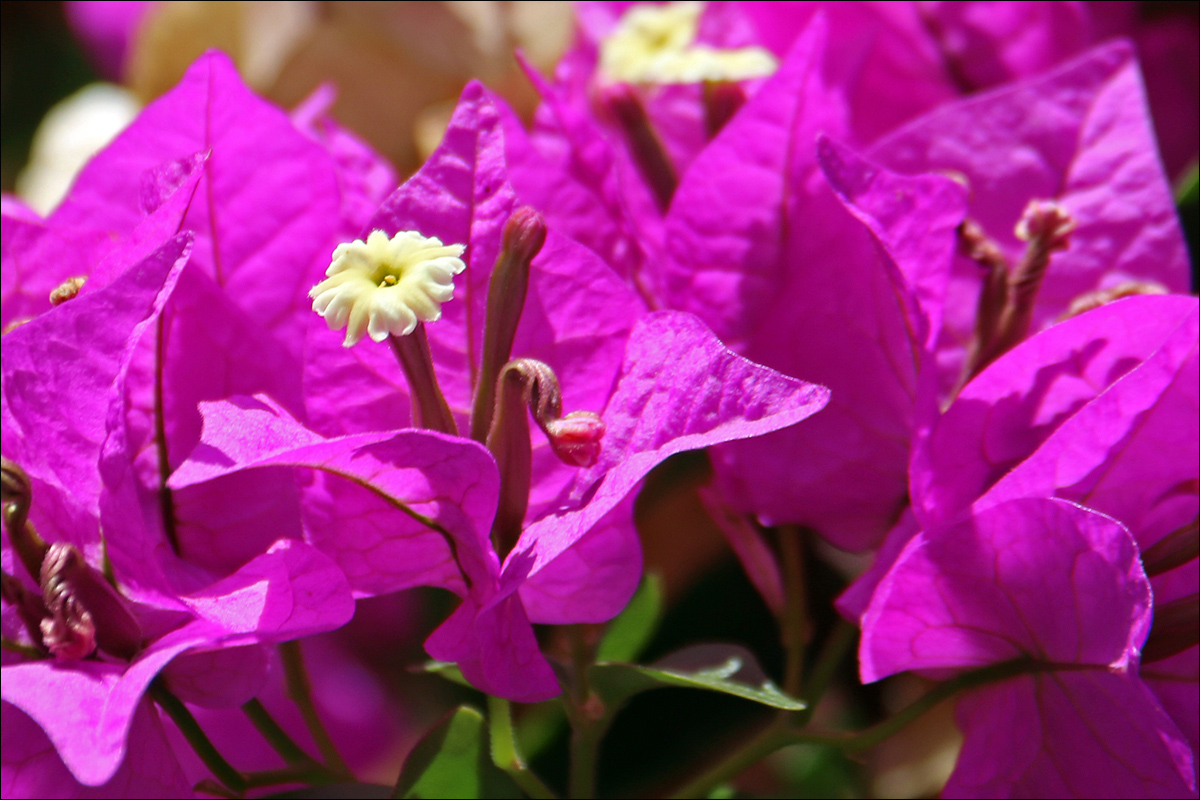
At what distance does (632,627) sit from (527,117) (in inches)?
15.3

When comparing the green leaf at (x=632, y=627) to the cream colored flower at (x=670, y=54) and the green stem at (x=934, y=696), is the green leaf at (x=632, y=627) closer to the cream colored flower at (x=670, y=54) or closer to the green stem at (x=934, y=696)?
the green stem at (x=934, y=696)

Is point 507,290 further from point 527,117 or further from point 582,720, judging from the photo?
point 527,117

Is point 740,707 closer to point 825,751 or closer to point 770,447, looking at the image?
point 825,751

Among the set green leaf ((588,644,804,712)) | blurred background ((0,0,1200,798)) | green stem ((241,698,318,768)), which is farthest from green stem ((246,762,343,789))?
blurred background ((0,0,1200,798))

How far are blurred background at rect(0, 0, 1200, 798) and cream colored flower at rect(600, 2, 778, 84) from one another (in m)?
0.18

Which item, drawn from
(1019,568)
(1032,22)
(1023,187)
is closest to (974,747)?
(1019,568)

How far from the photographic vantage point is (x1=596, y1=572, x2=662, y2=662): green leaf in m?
0.53

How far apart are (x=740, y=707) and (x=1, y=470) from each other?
51cm

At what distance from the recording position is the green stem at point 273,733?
42 centimetres

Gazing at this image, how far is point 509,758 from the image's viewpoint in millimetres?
398

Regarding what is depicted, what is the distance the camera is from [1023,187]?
1.60 feet

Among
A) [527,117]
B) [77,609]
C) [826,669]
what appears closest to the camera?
[77,609]

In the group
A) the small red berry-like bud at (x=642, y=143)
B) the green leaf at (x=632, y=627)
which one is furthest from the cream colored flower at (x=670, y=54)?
the green leaf at (x=632, y=627)

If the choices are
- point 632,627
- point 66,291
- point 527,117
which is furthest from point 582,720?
point 527,117
